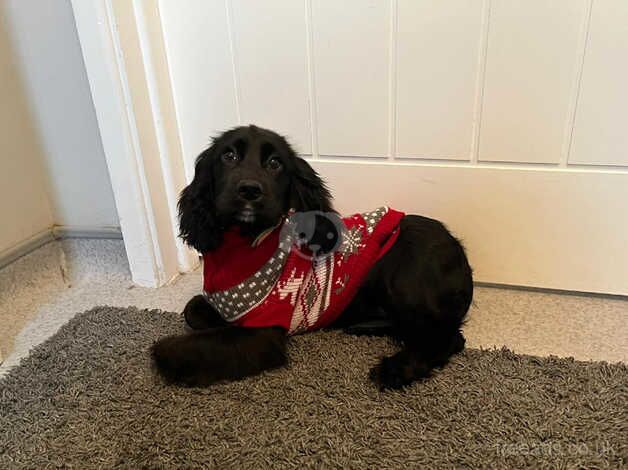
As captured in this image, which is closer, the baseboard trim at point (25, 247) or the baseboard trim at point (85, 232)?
the baseboard trim at point (25, 247)

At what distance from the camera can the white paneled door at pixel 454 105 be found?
3.66 feet

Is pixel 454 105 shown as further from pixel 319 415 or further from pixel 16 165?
pixel 16 165

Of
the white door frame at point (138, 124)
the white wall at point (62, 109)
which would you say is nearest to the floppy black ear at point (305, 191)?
the white door frame at point (138, 124)

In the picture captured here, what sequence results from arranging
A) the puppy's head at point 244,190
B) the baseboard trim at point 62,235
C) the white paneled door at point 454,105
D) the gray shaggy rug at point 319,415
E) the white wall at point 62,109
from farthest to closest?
the baseboard trim at point 62,235, the white wall at point 62,109, the white paneled door at point 454,105, the puppy's head at point 244,190, the gray shaggy rug at point 319,415

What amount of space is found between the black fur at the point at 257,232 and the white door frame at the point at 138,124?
0.31 m

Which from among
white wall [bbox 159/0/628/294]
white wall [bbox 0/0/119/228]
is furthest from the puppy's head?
white wall [bbox 0/0/119/228]

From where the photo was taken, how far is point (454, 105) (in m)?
1.20

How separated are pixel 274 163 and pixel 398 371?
467 millimetres

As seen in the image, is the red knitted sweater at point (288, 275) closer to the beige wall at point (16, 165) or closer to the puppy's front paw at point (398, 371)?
the puppy's front paw at point (398, 371)

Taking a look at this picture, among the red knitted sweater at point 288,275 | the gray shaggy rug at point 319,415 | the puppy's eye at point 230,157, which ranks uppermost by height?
the puppy's eye at point 230,157

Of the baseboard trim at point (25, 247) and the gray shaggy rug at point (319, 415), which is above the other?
the baseboard trim at point (25, 247)

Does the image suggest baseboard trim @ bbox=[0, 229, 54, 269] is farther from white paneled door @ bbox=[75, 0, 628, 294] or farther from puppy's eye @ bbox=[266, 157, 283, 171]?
puppy's eye @ bbox=[266, 157, 283, 171]

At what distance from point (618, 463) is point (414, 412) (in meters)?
0.32


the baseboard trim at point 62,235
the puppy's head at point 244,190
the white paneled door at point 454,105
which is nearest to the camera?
the puppy's head at point 244,190
